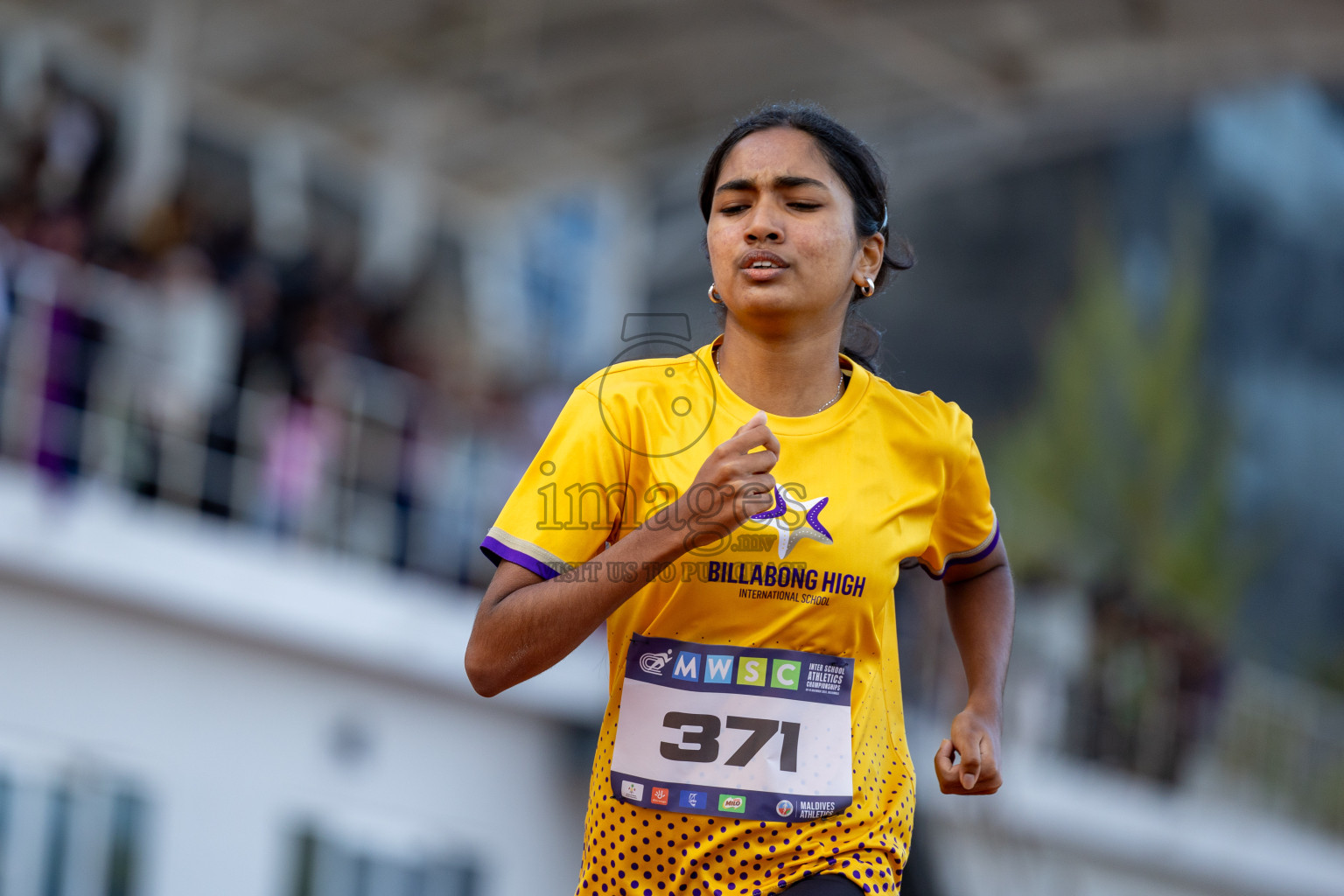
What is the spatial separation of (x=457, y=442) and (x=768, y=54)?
454 centimetres

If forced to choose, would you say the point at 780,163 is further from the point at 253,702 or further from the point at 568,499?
the point at 253,702

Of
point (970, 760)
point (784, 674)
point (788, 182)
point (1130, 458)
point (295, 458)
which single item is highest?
point (1130, 458)

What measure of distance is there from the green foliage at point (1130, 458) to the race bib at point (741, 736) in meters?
15.2

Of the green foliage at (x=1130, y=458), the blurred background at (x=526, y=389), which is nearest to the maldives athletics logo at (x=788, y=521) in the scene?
the blurred background at (x=526, y=389)

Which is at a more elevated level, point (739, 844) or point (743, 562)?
point (743, 562)

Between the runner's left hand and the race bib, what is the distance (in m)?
0.18

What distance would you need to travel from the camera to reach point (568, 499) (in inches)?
102

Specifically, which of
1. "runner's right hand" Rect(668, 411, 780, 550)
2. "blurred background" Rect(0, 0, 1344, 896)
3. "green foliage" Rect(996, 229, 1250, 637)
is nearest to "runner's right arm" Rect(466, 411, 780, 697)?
"runner's right hand" Rect(668, 411, 780, 550)

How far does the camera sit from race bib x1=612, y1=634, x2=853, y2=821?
258 cm

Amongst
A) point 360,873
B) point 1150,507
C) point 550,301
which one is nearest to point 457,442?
point 360,873

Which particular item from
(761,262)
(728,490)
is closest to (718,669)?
(728,490)

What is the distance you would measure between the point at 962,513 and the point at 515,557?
820 millimetres

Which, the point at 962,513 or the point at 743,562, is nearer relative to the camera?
the point at 743,562

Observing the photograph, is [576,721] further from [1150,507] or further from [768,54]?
[1150,507]
